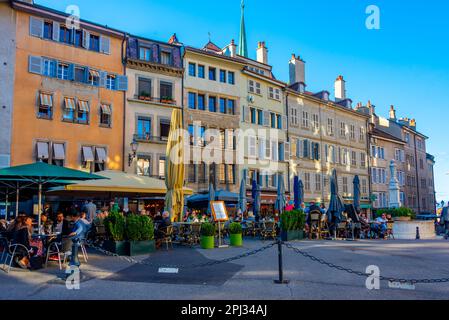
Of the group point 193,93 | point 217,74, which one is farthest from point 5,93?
point 217,74

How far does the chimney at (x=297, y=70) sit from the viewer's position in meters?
40.6

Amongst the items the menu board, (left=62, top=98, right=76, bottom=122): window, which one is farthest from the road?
(left=62, top=98, right=76, bottom=122): window

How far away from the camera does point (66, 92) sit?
24.7 m

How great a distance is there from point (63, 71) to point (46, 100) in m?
2.27

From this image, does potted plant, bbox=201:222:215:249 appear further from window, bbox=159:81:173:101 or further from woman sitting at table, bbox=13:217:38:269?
window, bbox=159:81:173:101

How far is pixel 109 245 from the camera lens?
11172 millimetres

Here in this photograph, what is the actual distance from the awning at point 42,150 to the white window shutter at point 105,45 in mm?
7036

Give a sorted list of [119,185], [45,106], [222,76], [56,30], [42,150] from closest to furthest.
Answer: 1. [119,185]
2. [42,150]
3. [45,106]
4. [56,30]
5. [222,76]

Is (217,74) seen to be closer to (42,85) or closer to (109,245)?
(42,85)

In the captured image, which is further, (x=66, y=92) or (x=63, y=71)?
(x=63, y=71)

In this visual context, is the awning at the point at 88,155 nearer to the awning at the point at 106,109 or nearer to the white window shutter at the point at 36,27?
the awning at the point at 106,109

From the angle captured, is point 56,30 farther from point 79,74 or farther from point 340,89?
point 340,89

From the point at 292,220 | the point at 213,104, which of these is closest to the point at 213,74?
the point at 213,104
